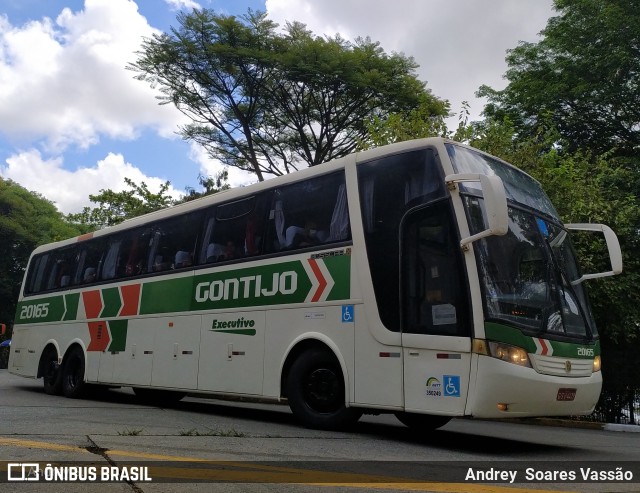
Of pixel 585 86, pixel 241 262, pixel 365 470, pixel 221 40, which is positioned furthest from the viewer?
pixel 221 40

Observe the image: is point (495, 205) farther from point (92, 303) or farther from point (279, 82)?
point (279, 82)

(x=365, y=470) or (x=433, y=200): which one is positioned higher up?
(x=433, y=200)

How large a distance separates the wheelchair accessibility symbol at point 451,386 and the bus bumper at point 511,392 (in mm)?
172

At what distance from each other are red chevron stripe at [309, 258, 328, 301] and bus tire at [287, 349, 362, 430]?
2.28ft

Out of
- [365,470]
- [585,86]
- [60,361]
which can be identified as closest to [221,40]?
[585,86]

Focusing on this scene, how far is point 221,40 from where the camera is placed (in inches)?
974

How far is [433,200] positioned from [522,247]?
1142mm

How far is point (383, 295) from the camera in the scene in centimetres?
791

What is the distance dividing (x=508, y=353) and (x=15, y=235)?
4476cm

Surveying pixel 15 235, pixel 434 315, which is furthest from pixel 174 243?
pixel 15 235

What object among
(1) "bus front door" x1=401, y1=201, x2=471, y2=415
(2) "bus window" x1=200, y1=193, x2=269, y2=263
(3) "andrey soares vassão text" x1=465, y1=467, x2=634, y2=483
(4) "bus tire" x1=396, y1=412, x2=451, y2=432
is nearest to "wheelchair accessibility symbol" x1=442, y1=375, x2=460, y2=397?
(1) "bus front door" x1=401, y1=201, x2=471, y2=415

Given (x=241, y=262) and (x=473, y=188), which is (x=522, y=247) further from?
(x=241, y=262)

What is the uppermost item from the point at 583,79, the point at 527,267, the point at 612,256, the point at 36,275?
the point at 583,79

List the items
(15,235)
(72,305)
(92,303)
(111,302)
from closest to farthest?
(111,302) → (92,303) → (72,305) → (15,235)
